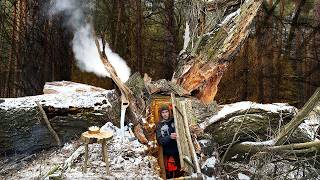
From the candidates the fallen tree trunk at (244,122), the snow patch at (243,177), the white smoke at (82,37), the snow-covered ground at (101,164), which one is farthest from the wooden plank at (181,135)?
the white smoke at (82,37)

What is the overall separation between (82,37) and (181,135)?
318 inches

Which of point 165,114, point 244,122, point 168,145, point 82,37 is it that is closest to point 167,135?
point 168,145

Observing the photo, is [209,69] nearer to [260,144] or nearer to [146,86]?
[146,86]

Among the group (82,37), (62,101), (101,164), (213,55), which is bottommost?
(101,164)

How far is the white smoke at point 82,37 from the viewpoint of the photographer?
45.7 feet

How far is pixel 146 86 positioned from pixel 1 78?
23.9 feet

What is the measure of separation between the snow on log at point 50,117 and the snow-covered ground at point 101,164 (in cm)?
37

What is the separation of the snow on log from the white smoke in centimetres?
512

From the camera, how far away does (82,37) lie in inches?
565

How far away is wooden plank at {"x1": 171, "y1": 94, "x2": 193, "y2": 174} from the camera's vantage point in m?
6.55

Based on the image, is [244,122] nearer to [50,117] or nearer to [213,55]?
[213,55]

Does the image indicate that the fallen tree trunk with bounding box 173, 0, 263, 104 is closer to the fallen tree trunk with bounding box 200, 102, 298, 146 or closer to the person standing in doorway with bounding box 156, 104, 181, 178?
the fallen tree trunk with bounding box 200, 102, 298, 146

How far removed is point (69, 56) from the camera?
14586 mm

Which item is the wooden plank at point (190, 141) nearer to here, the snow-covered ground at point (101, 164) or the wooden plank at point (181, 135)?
the wooden plank at point (181, 135)
